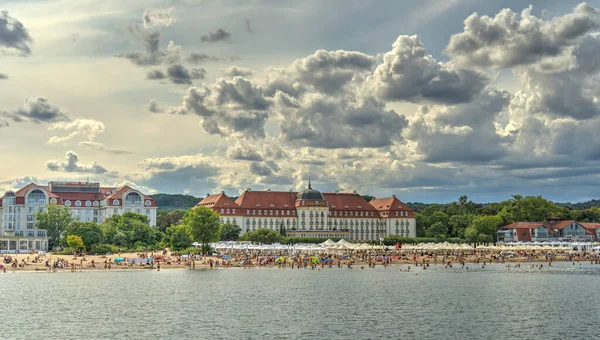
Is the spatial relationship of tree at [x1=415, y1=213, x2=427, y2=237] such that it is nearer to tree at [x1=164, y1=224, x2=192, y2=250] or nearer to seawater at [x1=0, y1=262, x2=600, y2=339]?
tree at [x1=164, y1=224, x2=192, y2=250]

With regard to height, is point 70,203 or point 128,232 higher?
point 70,203

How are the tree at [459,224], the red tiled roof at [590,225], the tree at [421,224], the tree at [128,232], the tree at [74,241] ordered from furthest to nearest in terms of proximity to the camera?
the tree at [421,224] < the red tiled roof at [590,225] < the tree at [459,224] < the tree at [128,232] < the tree at [74,241]

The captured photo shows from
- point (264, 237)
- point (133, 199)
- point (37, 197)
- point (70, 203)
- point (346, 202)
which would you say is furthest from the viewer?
point (346, 202)

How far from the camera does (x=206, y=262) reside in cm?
10788

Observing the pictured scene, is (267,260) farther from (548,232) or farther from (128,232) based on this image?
(548,232)

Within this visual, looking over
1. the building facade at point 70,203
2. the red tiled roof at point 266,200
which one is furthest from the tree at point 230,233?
the red tiled roof at point 266,200

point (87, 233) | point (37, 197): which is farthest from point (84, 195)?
point (87, 233)

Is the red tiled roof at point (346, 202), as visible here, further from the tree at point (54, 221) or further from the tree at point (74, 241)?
the tree at point (74, 241)

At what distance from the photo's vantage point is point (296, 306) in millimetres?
61625

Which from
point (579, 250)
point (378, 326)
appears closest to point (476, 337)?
point (378, 326)

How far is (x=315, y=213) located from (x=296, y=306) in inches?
4915

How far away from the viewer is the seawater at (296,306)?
48.3 m

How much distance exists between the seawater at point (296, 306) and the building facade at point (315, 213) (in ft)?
273

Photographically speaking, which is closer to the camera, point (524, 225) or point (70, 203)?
point (70, 203)
